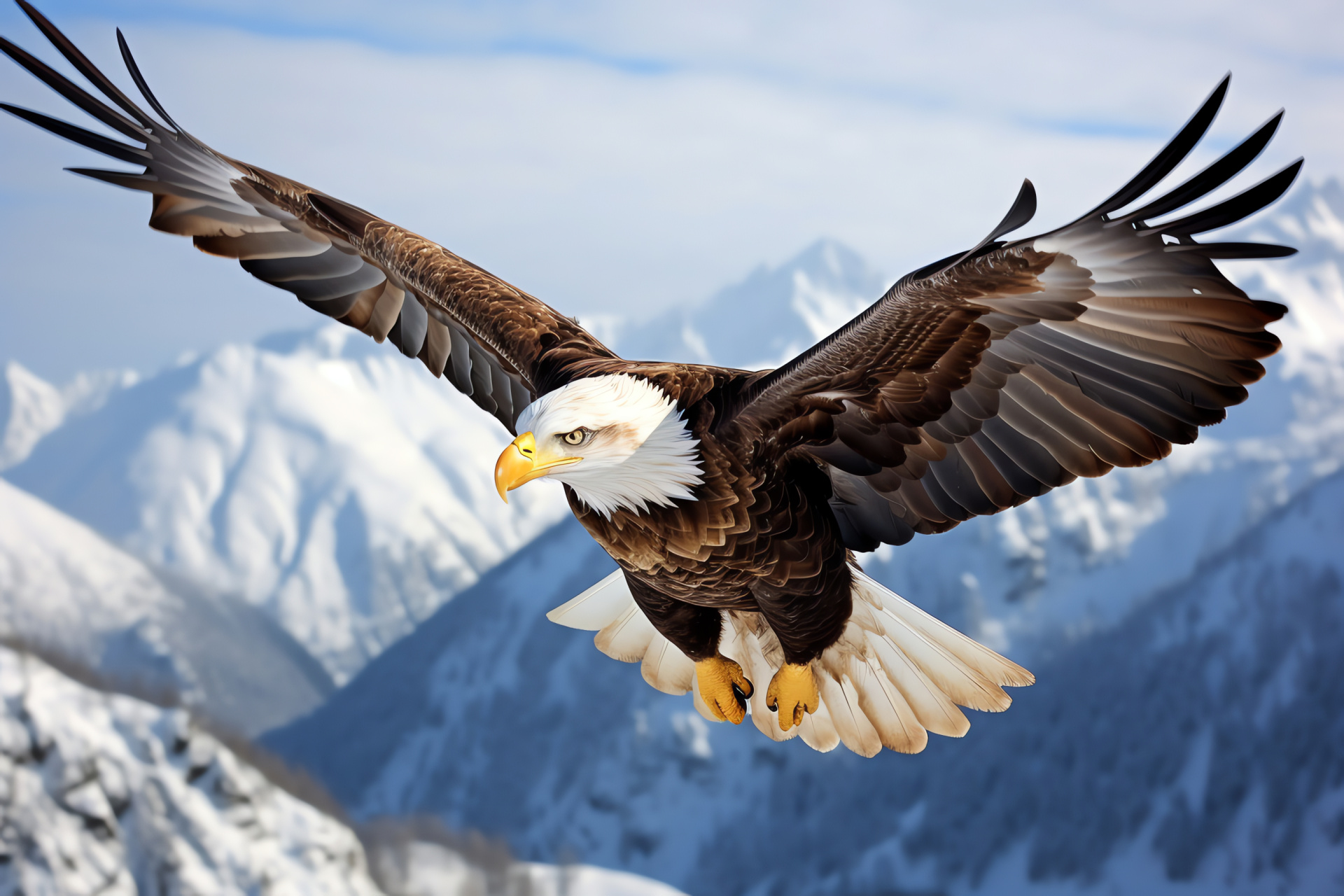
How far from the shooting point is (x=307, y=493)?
536ft

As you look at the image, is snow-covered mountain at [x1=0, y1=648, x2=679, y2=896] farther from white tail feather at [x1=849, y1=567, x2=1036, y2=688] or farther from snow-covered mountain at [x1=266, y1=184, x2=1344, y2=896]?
snow-covered mountain at [x1=266, y1=184, x2=1344, y2=896]

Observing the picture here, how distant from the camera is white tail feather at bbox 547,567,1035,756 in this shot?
4.20 m

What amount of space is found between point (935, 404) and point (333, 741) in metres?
106

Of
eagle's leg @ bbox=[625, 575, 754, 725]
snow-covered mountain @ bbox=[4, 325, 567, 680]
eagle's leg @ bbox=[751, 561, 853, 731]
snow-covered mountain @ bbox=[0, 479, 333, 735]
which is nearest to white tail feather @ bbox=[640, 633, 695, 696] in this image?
eagle's leg @ bbox=[625, 575, 754, 725]

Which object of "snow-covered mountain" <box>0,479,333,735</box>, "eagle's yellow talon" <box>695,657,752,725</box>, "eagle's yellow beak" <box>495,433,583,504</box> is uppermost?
"eagle's yellow beak" <box>495,433,583,504</box>

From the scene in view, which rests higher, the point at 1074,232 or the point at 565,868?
the point at 1074,232

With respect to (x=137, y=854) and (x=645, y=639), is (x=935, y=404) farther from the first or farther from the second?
(x=137, y=854)

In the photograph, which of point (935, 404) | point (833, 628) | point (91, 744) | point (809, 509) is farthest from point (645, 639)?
point (91, 744)

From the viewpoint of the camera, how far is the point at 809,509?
3.46 meters

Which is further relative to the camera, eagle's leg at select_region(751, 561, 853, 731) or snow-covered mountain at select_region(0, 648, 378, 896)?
snow-covered mountain at select_region(0, 648, 378, 896)

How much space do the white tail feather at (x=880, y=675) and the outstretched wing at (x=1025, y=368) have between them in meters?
0.81

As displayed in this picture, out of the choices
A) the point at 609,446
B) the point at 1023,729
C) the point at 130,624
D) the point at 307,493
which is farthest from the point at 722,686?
the point at 307,493

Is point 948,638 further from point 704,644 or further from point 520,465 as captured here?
point 520,465

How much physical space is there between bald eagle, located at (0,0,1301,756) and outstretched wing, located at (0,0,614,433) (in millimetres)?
14
